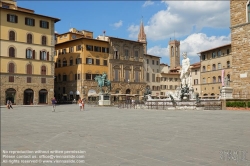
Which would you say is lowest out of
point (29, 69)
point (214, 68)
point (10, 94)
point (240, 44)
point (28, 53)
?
point (10, 94)

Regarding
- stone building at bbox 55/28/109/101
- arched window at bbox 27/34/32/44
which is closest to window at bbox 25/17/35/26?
arched window at bbox 27/34/32/44

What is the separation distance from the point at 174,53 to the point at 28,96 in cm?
8398

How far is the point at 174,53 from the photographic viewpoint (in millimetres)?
121875

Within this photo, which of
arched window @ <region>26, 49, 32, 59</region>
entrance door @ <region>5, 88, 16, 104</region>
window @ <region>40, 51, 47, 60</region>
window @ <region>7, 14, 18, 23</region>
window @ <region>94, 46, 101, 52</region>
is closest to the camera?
entrance door @ <region>5, 88, 16, 104</region>

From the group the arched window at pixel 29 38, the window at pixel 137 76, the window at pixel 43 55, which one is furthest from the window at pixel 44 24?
the window at pixel 137 76

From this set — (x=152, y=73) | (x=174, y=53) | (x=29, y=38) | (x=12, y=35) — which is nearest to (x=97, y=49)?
(x=29, y=38)

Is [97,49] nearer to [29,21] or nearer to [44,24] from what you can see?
[44,24]

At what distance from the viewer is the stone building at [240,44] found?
2722 centimetres

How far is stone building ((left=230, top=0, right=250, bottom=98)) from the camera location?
2722cm

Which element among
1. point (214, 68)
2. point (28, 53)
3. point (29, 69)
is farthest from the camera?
point (214, 68)

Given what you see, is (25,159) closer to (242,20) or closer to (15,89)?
(242,20)

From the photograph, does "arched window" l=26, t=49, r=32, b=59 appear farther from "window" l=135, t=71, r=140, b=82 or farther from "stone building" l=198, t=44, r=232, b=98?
"stone building" l=198, t=44, r=232, b=98

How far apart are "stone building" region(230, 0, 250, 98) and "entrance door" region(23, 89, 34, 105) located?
3337 centimetres

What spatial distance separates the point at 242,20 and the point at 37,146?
25666 millimetres
